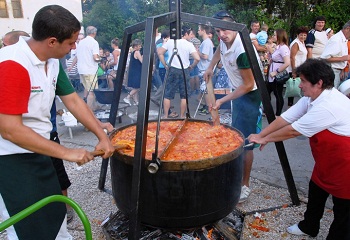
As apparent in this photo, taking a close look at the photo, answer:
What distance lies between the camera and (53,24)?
2.12 meters

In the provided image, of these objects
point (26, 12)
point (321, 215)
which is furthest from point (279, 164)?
point (26, 12)

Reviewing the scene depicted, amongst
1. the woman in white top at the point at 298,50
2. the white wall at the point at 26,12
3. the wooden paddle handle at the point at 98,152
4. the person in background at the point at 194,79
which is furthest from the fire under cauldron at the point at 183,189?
the white wall at the point at 26,12

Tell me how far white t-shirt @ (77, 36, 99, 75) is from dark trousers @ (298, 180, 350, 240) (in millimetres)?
6736

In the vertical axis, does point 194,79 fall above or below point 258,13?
below

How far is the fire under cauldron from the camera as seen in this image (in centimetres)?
Result: 262

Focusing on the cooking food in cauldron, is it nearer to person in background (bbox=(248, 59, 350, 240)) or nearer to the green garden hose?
person in background (bbox=(248, 59, 350, 240))

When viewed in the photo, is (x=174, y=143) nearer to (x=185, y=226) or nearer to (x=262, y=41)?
(x=185, y=226)

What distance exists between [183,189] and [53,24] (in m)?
1.58

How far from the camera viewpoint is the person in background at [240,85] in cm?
375

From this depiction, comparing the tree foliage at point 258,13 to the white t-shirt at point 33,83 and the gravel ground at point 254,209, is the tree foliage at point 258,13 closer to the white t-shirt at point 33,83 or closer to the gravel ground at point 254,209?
the gravel ground at point 254,209

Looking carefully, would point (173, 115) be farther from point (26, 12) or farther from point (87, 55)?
point (26, 12)

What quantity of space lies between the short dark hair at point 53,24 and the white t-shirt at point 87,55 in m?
6.57

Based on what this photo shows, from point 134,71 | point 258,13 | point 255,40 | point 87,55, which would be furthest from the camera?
point 258,13

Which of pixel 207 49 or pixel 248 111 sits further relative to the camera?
pixel 207 49
